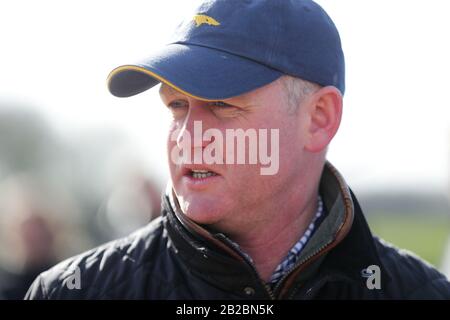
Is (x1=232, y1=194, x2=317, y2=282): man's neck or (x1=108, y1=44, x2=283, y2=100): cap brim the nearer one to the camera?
(x1=108, y1=44, x2=283, y2=100): cap brim

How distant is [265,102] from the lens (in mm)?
2547

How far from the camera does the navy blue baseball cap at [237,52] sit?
2.47 meters

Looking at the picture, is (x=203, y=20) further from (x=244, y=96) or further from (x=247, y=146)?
(x=247, y=146)

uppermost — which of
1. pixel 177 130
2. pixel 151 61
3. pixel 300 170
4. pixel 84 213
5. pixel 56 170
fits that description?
pixel 151 61

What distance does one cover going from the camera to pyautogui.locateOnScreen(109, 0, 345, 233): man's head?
2.47 m

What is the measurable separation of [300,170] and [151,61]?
68cm

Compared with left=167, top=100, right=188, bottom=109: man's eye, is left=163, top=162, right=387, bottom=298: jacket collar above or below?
below

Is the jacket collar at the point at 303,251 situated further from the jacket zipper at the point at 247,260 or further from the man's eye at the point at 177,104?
the man's eye at the point at 177,104

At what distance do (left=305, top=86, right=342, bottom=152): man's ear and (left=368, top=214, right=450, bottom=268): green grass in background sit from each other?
13.8 m

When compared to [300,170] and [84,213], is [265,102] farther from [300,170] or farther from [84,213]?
[84,213]

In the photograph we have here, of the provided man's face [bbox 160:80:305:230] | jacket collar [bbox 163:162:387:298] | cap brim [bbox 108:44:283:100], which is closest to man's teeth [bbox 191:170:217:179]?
man's face [bbox 160:80:305:230]

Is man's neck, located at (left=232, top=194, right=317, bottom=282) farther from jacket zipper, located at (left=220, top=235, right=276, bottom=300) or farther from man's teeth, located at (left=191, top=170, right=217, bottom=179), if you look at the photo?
man's teeth, located at (left=191, top=170, right=217, bottom=179)
